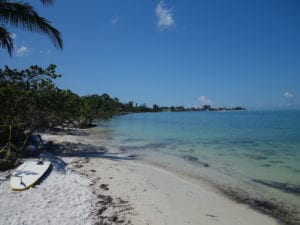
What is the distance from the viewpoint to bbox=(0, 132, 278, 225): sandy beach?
16.2 feet

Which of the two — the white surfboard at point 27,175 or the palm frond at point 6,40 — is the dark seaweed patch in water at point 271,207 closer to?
the white surfboard at point 27,175

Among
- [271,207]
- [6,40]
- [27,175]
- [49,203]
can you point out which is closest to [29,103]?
[6,40]

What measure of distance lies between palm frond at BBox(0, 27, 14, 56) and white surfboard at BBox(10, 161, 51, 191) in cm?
512

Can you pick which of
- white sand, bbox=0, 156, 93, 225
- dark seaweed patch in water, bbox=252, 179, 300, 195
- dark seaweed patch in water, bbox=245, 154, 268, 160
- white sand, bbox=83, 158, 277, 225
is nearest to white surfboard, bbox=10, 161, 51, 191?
white sand, bbox=0, 156, 93, 225

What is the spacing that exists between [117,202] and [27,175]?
8.38 ft

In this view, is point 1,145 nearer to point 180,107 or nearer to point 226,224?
point 226,224

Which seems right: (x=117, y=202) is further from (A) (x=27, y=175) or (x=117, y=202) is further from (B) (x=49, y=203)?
(A) (x=27, y=175)

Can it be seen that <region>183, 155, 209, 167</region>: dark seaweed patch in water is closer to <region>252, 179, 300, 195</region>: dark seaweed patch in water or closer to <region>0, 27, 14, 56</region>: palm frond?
<region>252, 179, 300, 195</region>: dark seaweed patch in water

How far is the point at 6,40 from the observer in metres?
10.6

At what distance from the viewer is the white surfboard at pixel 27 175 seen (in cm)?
629

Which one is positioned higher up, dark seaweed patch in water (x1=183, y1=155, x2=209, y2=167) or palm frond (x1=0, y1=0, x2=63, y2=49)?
palm frond (x1=0, y1=0, x2=63, y2=49)

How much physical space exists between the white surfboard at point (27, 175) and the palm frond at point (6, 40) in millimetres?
5119

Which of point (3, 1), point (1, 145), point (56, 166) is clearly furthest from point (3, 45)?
point (56, 166)

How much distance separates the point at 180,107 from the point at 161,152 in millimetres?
161030
